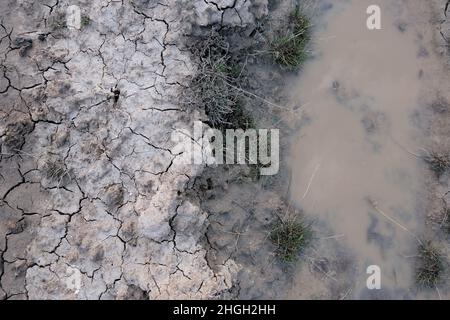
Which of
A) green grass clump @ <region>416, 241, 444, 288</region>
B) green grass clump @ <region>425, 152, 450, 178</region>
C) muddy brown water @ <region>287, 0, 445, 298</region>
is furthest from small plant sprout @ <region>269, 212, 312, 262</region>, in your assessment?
green grass clump @ <region>425, 152, 450, 178</region>

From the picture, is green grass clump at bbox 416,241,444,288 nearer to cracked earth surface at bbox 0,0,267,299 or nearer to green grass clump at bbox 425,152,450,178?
green grass clump at bbox 425,152,450,178

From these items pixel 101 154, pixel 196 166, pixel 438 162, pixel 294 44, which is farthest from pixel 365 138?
pixel 101 154

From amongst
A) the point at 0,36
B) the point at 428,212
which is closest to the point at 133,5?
the point at 0,36

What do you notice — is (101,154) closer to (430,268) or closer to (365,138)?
(365,138)

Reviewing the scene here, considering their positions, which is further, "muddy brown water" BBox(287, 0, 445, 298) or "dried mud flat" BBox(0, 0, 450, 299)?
"muddy brown water" BBox(287, 0, 445, 298)

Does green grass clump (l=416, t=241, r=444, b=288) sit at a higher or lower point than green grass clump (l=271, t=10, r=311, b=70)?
lower

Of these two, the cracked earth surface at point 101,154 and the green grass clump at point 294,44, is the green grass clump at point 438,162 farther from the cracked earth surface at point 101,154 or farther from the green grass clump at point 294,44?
the cracked earth surface at point 101,154

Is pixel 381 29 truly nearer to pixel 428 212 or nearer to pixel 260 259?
pixel 428 212
